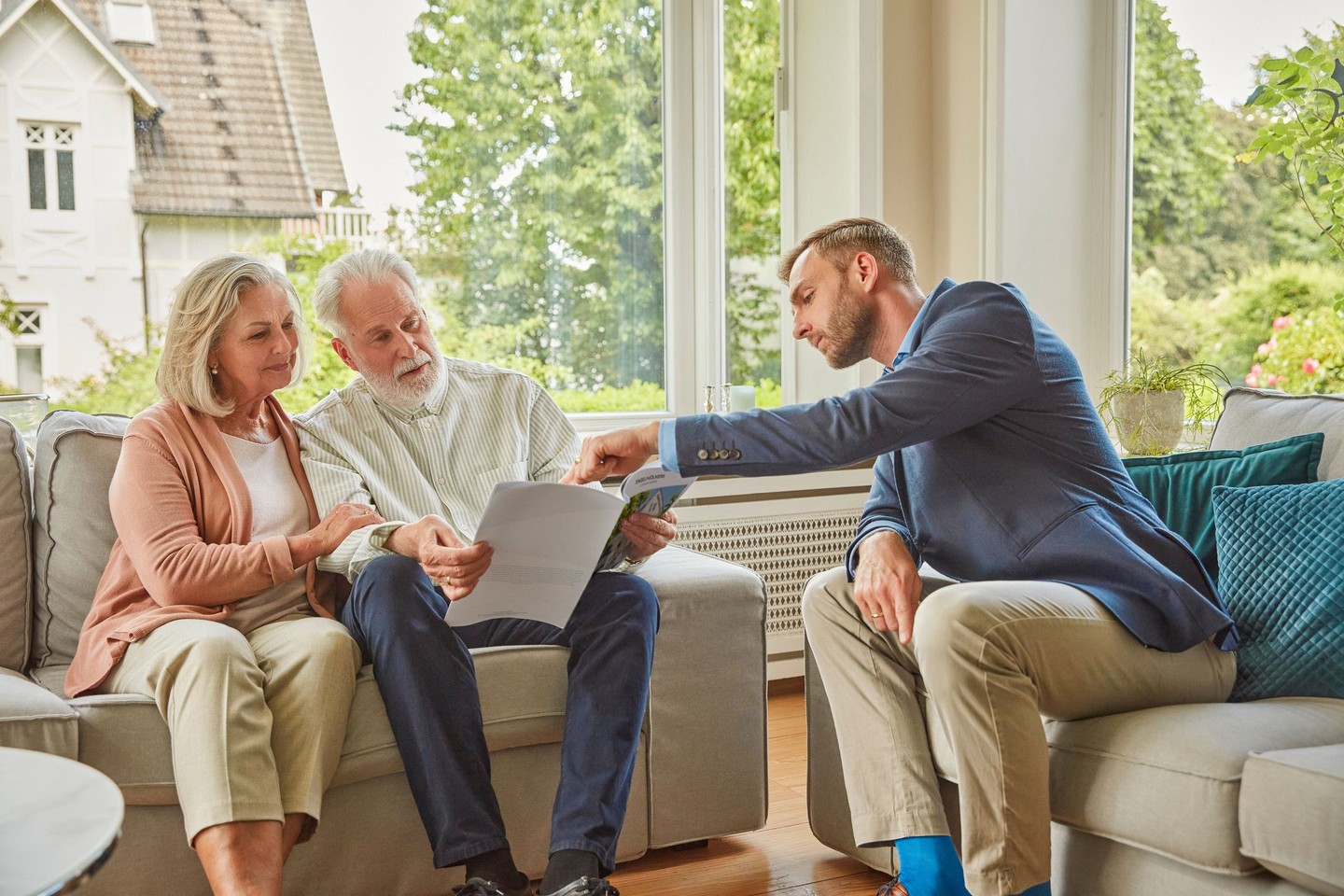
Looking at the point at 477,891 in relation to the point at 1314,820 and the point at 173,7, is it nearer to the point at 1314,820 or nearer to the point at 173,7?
the point at 1314,820

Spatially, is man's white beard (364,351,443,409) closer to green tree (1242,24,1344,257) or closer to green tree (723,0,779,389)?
green tree (723,0,779,389)

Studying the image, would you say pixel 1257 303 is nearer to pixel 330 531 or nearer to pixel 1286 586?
pixel 1286 586

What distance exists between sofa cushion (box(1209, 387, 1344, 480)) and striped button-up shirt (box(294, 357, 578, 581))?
4.19ft

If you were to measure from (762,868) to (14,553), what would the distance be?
4.82 feet

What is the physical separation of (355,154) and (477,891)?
7.23ft

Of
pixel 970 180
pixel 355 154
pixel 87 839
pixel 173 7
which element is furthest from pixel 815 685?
pixel 173 7

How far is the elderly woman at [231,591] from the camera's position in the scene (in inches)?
65.7

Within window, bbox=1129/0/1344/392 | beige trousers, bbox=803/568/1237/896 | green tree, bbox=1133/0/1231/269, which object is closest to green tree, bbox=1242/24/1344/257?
window, bbox=1129/0/1344/392

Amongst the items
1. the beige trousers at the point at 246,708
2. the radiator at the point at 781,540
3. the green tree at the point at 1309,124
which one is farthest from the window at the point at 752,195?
the beige trousers at the point at 246,708

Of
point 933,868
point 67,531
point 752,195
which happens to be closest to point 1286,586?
point 933,868

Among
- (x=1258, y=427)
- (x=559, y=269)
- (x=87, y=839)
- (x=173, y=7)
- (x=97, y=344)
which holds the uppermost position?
(x=173, y=7)

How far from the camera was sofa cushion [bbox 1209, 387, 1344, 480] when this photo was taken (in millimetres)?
2023

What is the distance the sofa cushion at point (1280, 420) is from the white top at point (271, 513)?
1.73 m

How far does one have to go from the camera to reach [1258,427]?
2172 mm
